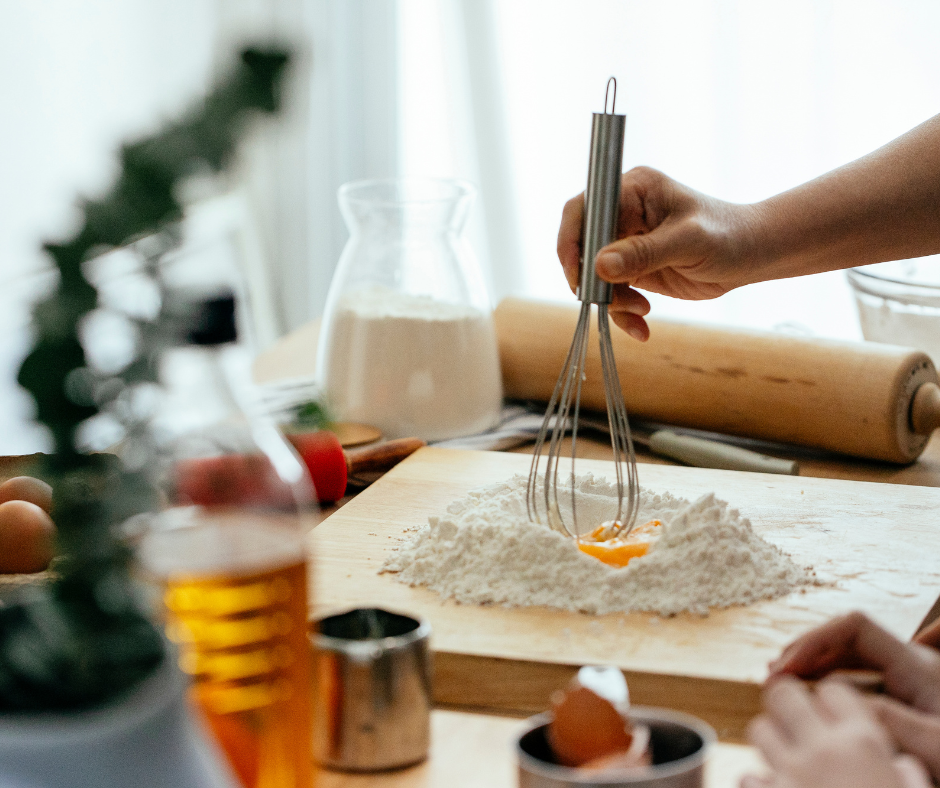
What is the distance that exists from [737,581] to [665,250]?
1.19 ft

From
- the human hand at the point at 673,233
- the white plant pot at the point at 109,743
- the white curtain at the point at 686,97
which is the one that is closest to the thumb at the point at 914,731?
the white plant pot at the point at 109,743

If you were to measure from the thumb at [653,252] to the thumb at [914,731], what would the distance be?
442mm

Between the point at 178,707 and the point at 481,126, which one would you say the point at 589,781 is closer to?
the point at 178,707

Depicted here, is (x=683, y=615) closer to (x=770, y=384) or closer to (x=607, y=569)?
(x=607, y=569)

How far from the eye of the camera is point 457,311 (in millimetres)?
1287

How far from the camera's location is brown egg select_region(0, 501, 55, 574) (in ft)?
2.82

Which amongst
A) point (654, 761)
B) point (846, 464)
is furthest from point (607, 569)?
point (846, 464)

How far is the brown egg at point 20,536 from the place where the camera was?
0.86 meters

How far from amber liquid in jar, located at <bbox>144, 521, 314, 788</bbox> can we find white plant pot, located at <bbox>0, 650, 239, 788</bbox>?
0.11ft

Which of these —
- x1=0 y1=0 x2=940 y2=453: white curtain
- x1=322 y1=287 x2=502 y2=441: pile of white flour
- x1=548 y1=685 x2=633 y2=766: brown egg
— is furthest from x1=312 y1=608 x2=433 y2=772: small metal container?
x1=0 y1=0 x2=940 y2=453: white curtain

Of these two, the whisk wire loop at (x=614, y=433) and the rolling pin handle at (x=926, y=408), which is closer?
the whisk wire loop at (x=614, y=433)

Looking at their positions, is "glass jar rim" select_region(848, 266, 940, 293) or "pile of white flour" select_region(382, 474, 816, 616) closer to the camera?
"pile of white flour" select_region(382, 474, 816, 616)

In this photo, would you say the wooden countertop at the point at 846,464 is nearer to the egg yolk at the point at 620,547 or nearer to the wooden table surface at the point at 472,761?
the egg yolk at the point at 620,547

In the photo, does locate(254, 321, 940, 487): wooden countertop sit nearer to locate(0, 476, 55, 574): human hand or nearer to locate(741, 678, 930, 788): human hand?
locate(0, 476, 55, 574): human hand
